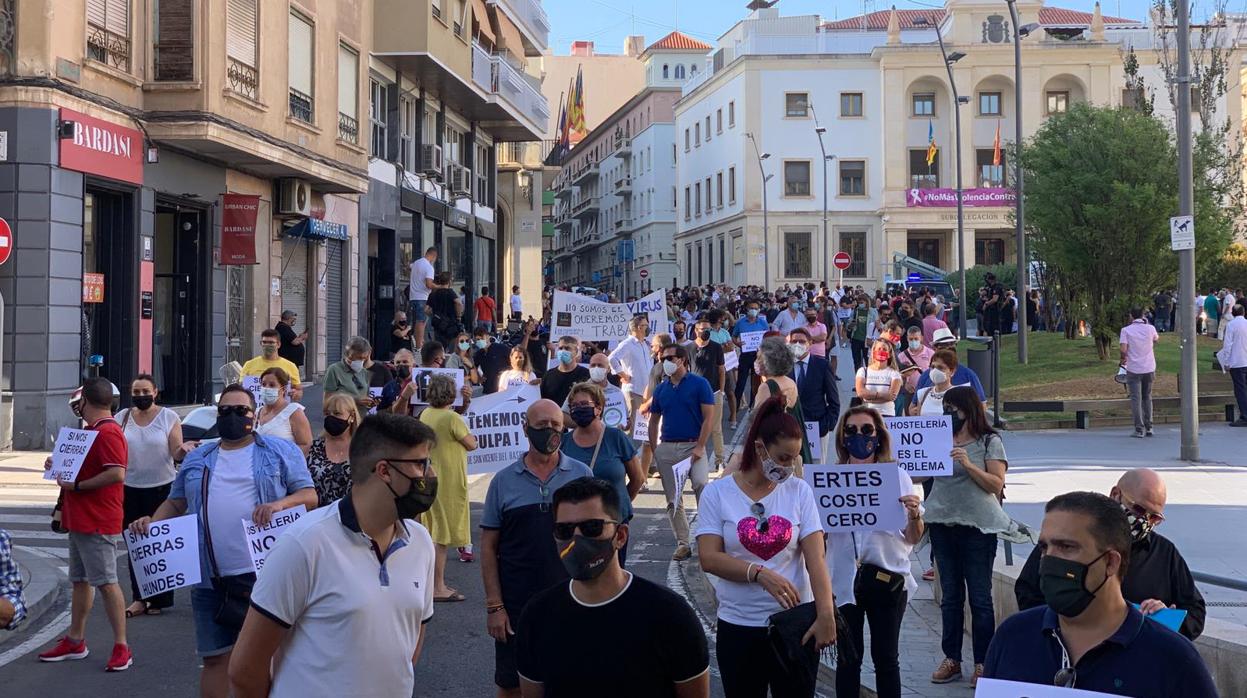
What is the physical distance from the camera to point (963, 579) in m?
7.62

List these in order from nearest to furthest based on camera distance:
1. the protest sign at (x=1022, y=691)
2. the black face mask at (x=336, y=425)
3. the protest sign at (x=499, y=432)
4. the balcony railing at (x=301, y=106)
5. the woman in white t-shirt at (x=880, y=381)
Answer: the protest sign at (x=1022, y=691)
the black face mask at (x=336, y=425)
the protest sign at (x=499, y=432)
the woman in white t-shirt at (x=880, y=381)
the balcony railing at (x=301, y=106)

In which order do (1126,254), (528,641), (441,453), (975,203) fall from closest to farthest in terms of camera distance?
(528,641) < (441,453) < (1126,254) < (975,203)

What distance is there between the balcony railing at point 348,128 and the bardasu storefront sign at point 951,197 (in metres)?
47.6

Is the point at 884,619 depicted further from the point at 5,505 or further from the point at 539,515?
the point at 5,505

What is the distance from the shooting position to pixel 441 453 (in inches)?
393

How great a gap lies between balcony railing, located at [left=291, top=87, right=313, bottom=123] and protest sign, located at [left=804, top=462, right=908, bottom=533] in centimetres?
1955

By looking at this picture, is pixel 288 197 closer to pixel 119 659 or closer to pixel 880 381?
pixel 880 381

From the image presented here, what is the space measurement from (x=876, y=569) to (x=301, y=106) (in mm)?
20447

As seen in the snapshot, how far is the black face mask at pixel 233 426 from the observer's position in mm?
6633

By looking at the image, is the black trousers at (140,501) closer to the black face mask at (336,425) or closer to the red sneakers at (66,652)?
the red sneakers at (66,652)

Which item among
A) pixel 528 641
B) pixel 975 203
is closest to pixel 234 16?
pixel 528 641

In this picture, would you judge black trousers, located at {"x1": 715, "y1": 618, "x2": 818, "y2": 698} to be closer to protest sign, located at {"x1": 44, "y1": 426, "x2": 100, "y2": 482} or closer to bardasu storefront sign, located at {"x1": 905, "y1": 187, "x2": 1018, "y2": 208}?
protest sign, located at {"x1": 44, "y1": 426, "x2": 100, "y2": 482}

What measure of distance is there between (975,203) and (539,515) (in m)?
67.6

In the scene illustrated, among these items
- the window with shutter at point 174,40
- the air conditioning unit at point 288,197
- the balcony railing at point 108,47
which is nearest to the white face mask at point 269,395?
the balcony railing at point 108,47
